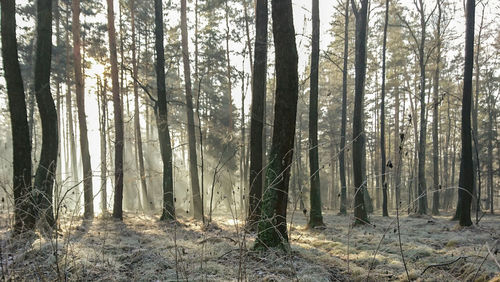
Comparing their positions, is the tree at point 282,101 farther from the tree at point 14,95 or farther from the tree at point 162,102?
the tree at point 162,102

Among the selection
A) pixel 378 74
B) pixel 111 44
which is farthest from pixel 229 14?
pixel 378 74

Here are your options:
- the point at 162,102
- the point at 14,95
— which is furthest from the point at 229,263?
the point at 162,102

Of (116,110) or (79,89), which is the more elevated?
(79,89)

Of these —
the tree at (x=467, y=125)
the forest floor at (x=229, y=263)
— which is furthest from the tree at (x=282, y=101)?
the tree at (x=467, y=125)

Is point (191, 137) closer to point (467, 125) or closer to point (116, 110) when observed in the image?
point (116, 110)

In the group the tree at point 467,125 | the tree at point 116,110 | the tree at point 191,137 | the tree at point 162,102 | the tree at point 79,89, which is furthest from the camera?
the tree at point 191,137

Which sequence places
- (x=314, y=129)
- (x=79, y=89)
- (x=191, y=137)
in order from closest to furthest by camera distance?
(x=314, y=129)
(x=79, y=89)
(x=191, y=137)

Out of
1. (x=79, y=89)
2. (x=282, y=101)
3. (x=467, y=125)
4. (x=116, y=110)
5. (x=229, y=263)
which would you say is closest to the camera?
(x=229, y=263)

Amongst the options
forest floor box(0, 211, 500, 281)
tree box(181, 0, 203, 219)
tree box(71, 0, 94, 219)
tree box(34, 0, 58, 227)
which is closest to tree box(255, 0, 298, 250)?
forest floor box(0, 211, 500, 281)

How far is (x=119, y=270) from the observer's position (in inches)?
Result: 157

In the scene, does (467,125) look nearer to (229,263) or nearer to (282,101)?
(282,101)

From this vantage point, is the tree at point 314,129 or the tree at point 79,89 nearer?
the tree at point 314,129

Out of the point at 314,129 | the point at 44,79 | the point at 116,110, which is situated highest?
the point at 44,79

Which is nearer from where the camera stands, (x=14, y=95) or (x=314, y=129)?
(x=14, y=95)
